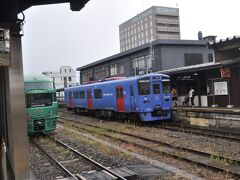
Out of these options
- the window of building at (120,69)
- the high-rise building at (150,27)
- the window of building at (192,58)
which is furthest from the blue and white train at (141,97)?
the high-rise building at (150,27)

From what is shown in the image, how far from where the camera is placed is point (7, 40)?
18.0ft

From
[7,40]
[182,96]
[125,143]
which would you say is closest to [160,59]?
[182,96]

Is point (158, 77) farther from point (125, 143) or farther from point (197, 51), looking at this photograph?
point (197, 51)

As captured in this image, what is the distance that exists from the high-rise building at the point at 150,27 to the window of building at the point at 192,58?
92490 mm

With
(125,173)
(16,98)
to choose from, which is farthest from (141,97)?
(16,98)

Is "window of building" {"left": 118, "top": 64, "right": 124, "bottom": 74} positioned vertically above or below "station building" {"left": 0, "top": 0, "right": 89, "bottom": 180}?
above

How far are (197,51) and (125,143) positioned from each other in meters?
29.6

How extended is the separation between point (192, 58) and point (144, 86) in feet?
76.3

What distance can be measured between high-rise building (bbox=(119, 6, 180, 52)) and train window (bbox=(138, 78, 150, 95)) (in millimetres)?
115179

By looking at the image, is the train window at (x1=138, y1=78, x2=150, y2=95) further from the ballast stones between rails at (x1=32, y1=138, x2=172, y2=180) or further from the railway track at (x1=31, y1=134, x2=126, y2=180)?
the ballast stones between rails at (x1=32, y1=138, x2=172, y2=180)

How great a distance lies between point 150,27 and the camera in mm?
135750

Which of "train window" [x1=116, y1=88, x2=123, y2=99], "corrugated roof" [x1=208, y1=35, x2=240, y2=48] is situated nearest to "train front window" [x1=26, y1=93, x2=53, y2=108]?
"train window" [x1=116, y1=88, x2=123, y2=99]

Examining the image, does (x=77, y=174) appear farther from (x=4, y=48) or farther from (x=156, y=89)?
(x=156, y=89)

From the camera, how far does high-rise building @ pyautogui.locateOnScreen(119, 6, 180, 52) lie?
5320 inches
